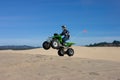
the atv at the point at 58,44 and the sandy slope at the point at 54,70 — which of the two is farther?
the atv at the point at 58,44

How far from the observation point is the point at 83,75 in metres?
10.5

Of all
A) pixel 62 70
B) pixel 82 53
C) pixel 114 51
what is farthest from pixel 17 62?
pixel 114 51

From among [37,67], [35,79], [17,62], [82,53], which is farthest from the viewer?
[82,53]

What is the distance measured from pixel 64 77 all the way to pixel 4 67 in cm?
311

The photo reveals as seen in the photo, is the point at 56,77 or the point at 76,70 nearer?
the point at 56,77

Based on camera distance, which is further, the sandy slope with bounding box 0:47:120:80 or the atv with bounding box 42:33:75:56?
the atv with bounding box 42:33:75:56

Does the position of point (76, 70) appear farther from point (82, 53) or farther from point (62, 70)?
point (82, 53)

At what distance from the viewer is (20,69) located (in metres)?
11.8

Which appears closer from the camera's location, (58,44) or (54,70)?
(54,70)

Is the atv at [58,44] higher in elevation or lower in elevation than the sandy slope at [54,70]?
higher

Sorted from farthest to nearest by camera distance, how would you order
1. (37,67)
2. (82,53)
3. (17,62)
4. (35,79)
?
1. (82,53)
2. (17,62)
3. (37,67)
4. (35,79)

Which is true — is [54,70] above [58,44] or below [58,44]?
below

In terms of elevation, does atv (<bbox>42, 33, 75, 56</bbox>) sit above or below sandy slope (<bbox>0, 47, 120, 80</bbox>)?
above

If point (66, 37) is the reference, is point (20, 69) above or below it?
below
